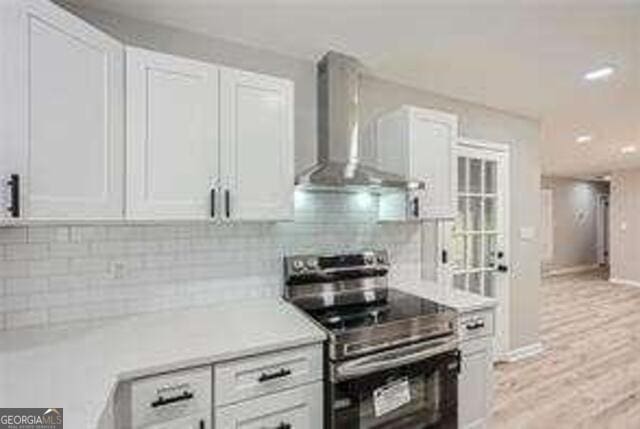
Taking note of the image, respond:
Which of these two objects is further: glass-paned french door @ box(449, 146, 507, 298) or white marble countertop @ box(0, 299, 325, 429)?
glass-paned french door @ box(449, 146, 507, 298)

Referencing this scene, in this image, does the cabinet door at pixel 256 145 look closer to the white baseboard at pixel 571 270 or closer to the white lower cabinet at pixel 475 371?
the white lower cabinet at pixel 475 371

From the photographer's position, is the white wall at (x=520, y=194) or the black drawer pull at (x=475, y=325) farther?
the white wall at (x=520, y=194)

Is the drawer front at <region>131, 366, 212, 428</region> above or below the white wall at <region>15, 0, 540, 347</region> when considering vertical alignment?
below

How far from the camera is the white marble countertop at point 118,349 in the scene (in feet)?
4.03

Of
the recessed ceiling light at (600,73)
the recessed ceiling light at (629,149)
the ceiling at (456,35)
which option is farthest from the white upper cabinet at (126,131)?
the recessed ceiling light at (629,149)

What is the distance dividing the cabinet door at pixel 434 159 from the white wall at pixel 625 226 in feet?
24.6

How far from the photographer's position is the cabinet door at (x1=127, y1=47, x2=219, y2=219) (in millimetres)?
1791

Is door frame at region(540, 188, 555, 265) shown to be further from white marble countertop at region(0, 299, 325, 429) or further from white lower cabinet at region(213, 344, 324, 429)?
white lower cabinet at region(213, 344, 324, 429)

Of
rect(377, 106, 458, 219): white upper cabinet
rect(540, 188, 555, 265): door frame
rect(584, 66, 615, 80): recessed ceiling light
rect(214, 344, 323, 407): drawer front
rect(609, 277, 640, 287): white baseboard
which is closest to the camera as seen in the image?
rect(214, 344, 323, 407): drawer front

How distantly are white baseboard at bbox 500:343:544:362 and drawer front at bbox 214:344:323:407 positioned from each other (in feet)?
9.01

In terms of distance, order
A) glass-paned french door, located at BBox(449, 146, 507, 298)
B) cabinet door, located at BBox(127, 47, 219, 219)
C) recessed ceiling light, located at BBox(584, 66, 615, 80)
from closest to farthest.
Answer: cabinet door, located at BBox(127, 47, 219, 219) → recessed ceiling light, located at BBox(584, 66, 615, 80) → glass-paned french door, located at BBox(449, 146, 507, 298)

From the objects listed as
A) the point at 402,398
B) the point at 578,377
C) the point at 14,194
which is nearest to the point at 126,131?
the point at 14,194

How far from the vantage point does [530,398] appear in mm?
3145

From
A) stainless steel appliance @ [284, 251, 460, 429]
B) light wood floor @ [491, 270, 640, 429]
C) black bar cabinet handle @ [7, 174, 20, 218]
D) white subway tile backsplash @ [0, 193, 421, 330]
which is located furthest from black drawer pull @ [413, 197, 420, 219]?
black bar cabinet handle @ [7, 174, 20, 218]
